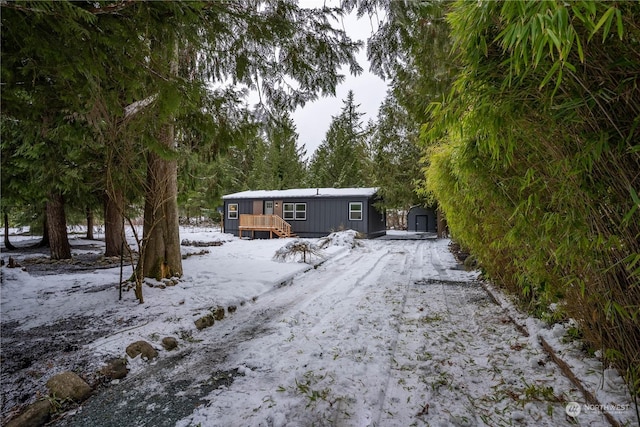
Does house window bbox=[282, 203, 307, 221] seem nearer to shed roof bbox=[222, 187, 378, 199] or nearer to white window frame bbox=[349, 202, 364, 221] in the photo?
shed roof bbox=[222, 187, 378, 199]

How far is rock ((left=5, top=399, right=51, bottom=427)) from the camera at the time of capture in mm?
1858

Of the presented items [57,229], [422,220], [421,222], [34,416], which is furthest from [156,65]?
[421,222]

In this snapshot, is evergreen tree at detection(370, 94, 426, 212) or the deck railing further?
the deck railing

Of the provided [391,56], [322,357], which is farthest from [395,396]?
[391,56]

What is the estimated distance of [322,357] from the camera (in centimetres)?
272

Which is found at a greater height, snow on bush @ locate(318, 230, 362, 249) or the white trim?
the white trim

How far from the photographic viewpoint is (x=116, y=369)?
2.49 m

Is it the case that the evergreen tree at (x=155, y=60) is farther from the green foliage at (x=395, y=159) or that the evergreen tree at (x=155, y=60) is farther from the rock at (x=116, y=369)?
the green foliage at (x=395, y=159)

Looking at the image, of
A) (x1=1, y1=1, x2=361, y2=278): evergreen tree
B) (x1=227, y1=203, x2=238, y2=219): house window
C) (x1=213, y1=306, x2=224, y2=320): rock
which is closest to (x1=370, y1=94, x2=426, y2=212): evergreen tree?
(x1=227, y1=203, x2=238, y2=219): house window

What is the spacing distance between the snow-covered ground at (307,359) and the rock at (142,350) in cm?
6

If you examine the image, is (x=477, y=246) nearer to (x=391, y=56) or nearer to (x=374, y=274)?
(x=374, y=274)

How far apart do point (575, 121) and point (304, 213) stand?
1600 cm

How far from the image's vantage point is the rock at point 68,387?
7.03ft

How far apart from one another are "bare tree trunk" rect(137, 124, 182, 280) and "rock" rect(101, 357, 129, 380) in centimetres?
231
